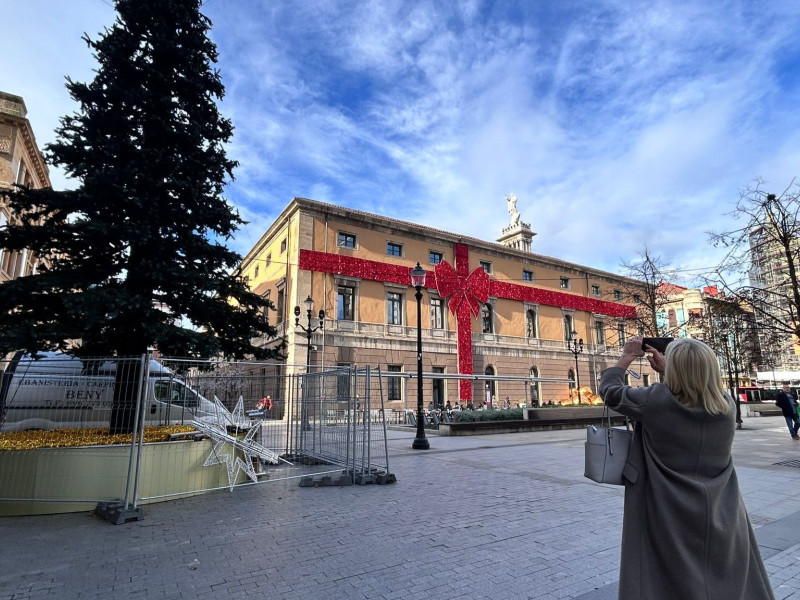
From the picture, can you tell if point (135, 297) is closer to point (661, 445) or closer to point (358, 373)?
point (358, 373)

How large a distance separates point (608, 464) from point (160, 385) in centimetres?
800

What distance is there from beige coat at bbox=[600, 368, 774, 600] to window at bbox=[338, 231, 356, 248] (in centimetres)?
2862

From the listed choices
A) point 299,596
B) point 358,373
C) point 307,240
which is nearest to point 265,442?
point 358,373

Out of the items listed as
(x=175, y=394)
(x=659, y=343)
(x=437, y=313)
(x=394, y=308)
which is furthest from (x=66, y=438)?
(x=437, y=313)

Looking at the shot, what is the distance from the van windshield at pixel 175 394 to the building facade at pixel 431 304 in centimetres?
1595

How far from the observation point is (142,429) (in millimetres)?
5969

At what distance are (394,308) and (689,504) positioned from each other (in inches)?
1171

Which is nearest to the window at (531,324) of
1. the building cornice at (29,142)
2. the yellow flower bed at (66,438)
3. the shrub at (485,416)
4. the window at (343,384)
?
the shrub at (485,416)

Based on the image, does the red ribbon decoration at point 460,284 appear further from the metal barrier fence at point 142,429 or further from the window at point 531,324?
the metal barrier fence at point 142,429

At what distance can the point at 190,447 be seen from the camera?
7016mm

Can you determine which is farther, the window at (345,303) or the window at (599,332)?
the window at (599,332)

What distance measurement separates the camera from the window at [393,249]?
1266 inches

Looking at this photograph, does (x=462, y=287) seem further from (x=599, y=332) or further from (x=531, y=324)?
(x=599, y=332)

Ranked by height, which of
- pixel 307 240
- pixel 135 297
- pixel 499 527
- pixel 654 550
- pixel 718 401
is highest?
pixel 307 240
